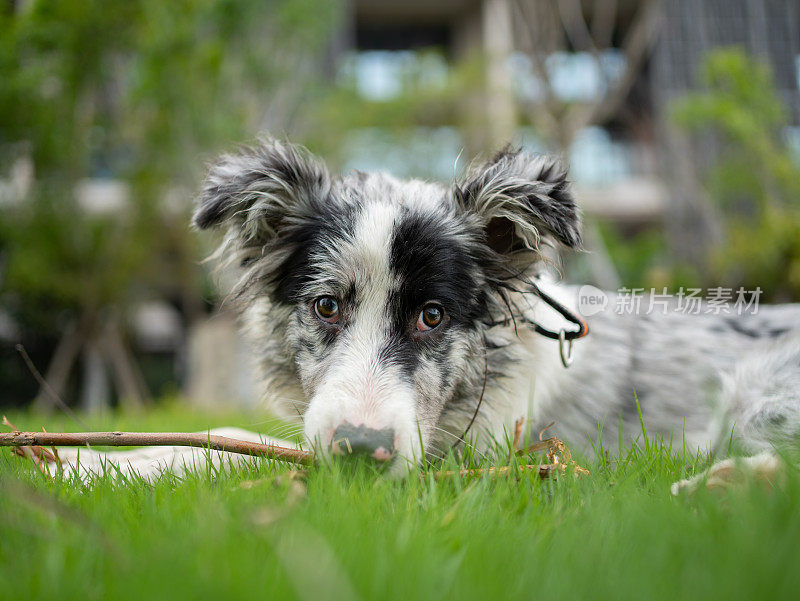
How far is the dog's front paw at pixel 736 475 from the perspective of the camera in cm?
199

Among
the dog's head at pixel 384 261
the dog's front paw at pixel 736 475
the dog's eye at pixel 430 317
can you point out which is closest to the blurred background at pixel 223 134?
the dog's head at pixel 384 261

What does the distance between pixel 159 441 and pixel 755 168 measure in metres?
13.4

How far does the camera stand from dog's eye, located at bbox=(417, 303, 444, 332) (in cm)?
304

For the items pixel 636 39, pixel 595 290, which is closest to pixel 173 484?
pixel 595 290

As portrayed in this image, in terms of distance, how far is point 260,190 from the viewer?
3402 mm

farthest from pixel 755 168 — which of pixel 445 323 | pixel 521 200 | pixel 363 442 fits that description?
pixel 363 442

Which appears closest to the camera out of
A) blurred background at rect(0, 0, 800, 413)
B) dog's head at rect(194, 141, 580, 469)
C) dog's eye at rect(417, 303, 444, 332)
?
dog's head at rect(194, 141, 580, 469)

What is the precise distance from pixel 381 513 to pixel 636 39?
1505cm

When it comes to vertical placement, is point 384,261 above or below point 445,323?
above

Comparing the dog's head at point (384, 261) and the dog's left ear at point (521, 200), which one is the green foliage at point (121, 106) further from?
the dog's left ear at point (521, 200)

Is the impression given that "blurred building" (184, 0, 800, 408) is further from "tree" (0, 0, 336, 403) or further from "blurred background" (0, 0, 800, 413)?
"tree" (0, 0, 336, 403)

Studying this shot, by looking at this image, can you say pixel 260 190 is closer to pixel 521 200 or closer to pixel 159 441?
pixel 521 200

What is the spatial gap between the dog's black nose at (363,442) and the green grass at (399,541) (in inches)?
3.3

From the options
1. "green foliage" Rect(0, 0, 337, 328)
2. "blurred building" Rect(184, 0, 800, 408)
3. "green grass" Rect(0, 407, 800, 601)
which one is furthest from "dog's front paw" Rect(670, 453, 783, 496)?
"blurred building" Rect(184, 0, 800, 408)
